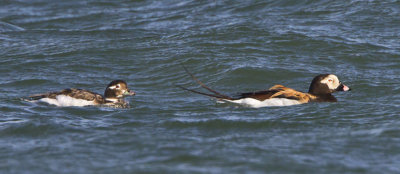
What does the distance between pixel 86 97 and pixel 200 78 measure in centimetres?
301

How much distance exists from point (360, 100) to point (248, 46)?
4.85m

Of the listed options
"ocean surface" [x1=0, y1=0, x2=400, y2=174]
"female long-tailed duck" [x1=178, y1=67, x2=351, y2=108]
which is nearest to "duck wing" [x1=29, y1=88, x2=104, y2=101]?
"ocean surface" [x1=0, y1=0, x2=400, y2=174]

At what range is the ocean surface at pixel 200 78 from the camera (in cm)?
762

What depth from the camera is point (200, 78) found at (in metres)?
13.8

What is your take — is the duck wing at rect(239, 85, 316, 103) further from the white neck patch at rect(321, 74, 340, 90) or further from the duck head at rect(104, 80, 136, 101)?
the duck head at rect(104, 80, 136, 101)

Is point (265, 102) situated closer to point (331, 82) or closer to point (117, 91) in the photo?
point (331, 82)

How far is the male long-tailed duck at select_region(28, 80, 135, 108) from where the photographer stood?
1123 centimetres

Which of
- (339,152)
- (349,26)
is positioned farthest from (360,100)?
(349,26)

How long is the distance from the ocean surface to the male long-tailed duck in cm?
20

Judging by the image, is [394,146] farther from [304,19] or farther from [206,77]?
[304,19]

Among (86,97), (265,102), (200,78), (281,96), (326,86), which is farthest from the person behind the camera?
(200,78)

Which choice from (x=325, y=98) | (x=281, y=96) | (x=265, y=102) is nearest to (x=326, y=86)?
(x=325, y=98)

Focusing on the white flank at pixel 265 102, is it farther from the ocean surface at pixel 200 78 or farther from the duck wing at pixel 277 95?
the ocean surface at pixel 200 78

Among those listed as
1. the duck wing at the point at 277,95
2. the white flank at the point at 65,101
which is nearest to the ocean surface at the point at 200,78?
the white flank at the point at 65,101
